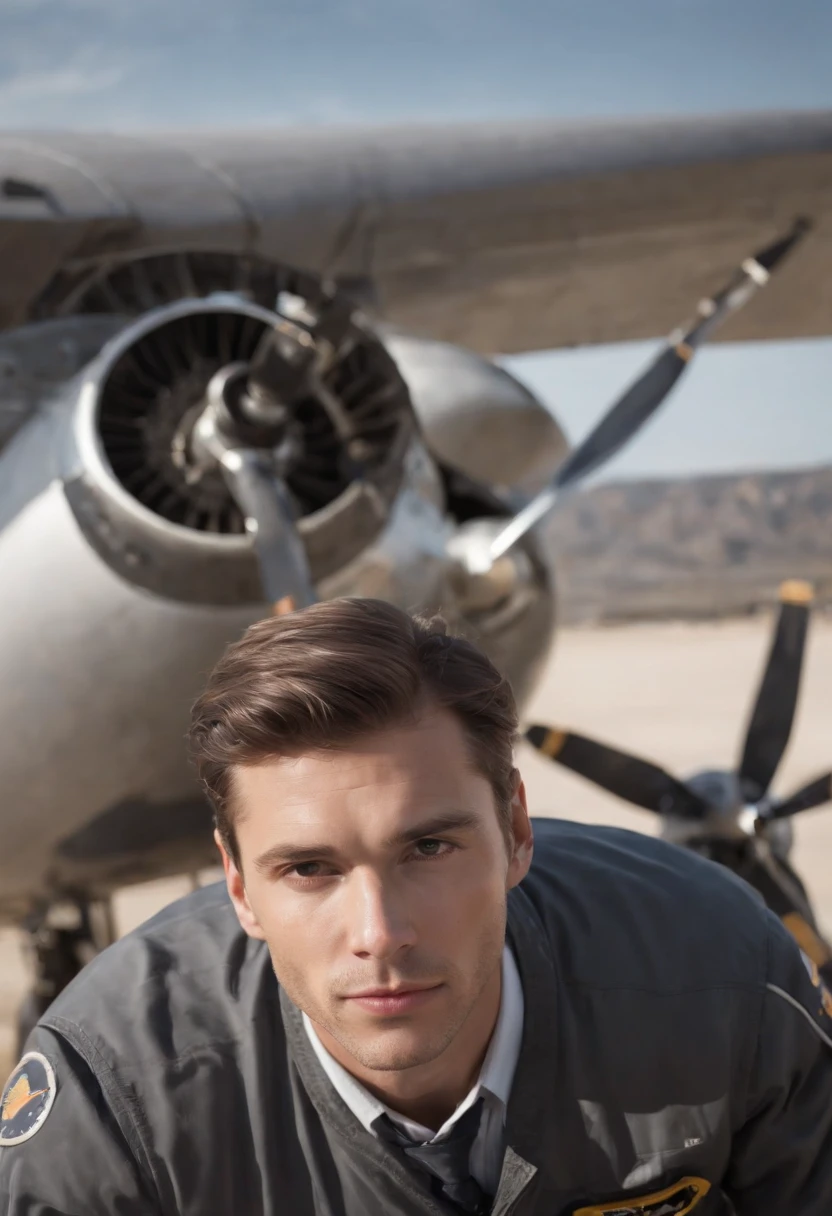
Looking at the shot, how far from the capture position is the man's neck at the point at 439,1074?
2123 mm

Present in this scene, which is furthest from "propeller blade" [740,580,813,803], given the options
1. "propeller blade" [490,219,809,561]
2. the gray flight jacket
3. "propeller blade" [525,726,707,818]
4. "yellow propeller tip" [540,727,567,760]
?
the gray flight jacket

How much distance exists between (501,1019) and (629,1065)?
22cm

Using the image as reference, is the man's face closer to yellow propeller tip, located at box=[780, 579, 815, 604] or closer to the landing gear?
yellow propeller tip, located at box=[780, 579, 815, 604]

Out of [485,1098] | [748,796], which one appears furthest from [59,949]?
[485,1098]

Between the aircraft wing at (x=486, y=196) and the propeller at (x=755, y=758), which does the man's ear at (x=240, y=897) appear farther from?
the aircraft wing at (x=486, y=196)

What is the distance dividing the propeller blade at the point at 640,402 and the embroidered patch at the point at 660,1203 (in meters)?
4.47

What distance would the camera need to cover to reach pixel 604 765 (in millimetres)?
7047

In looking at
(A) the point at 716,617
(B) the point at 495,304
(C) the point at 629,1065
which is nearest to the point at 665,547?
(A) the point at 716,617

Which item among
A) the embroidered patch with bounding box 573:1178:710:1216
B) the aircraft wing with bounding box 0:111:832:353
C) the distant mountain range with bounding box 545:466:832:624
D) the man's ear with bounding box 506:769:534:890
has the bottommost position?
the embroidered patch with bounding box 573:1178:710:1216

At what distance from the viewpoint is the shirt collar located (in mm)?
2141

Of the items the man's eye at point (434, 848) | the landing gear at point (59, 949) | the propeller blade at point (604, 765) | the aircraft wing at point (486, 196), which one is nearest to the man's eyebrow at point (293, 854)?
the man's eye at point (434, 848)

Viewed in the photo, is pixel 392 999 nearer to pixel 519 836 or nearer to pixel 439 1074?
pixel 439 1074

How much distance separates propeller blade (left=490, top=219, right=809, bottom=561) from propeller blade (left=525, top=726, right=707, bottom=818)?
106 cm

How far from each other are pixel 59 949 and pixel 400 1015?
20.1 ft
